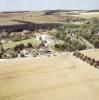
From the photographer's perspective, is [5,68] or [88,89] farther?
[5,68]

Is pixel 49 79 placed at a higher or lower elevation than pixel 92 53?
higher

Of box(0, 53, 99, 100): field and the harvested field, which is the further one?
the harvested field

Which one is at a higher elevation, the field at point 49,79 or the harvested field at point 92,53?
the field at point 49,79

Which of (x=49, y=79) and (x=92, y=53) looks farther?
(x=92, y=53)

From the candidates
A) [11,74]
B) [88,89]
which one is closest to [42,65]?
[11,74]

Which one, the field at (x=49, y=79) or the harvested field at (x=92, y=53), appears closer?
the field at (x=49, y=79)

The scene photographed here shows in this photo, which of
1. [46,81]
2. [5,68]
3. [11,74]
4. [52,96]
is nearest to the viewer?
[52,96]

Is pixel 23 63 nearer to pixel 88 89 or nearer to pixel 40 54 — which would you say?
pixel 40 54

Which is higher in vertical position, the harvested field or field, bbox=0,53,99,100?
field, bbox=0,53,99,100
